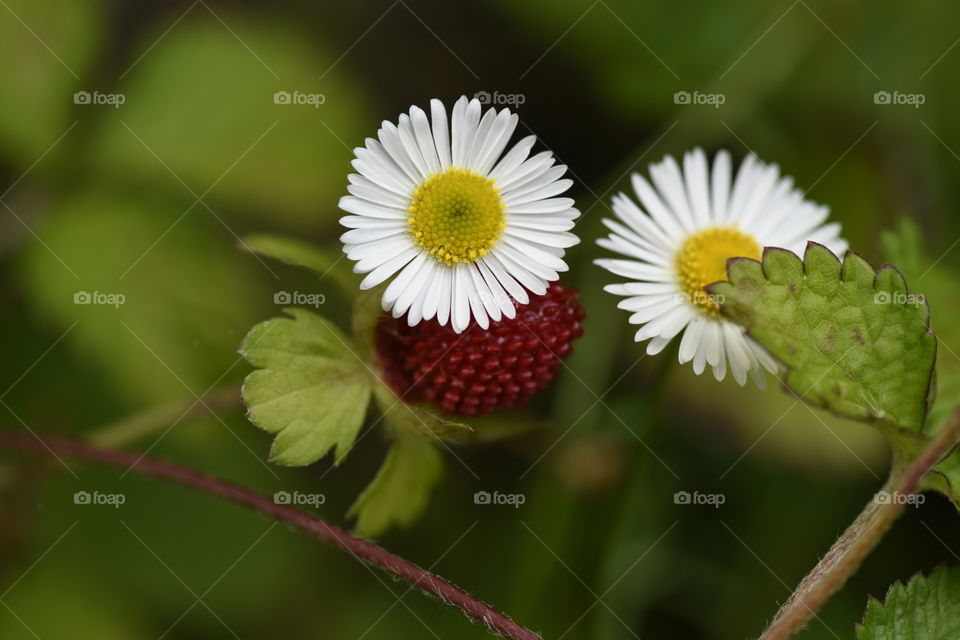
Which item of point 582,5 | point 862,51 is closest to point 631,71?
point 582,5

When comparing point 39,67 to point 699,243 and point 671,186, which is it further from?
point 699,243

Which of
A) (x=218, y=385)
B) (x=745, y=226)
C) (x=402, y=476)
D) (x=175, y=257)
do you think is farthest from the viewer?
(x=175, y=257)

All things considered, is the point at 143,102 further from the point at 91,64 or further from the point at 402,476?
the point at 402,476

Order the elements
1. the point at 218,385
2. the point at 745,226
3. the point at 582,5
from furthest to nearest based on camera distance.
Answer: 1. the point at 582,5
2. the point at 218,385
3. the point at 745,226

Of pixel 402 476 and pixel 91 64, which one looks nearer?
pixel 402 476

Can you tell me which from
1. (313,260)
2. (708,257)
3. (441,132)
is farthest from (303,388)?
(708,257)

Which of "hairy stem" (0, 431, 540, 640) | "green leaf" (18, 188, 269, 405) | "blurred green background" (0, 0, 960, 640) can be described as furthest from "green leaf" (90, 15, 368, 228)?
"hairy stem" (0, 431, 540, 640)

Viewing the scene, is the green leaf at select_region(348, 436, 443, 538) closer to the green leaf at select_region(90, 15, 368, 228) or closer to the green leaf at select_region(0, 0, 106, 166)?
the green leaf at select_region(90, 15, 368, 228)

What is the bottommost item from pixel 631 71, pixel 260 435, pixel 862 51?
pixel 260 435
